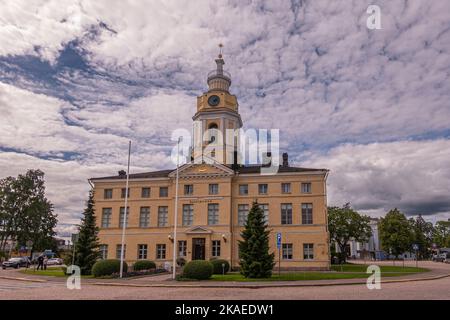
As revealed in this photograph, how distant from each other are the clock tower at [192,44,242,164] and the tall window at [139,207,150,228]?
8.36m

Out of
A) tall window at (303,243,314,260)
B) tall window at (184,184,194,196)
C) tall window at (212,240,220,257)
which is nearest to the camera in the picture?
tall window at (303,243,314,260)

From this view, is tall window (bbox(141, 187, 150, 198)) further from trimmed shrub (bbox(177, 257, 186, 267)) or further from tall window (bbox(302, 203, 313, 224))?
tall window (bbox(302, 203, 313, 224))

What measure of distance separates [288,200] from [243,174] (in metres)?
5.53

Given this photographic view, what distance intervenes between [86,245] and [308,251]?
69.6 ft

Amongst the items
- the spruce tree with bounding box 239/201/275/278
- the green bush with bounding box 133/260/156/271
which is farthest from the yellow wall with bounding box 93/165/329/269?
the spruce tree with bounding box 239/201/275/278

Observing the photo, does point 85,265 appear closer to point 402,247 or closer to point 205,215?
point 205,215

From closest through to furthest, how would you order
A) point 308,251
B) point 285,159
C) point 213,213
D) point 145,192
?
point 308,251
point 213,213
point 145,192
point 285,159

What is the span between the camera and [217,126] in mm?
48000

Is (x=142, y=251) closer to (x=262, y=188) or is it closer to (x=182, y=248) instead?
(x=182, y=248)

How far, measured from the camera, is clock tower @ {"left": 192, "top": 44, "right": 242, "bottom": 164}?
47375 mm

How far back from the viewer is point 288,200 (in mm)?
41375

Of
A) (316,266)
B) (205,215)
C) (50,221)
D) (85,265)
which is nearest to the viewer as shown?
(85,265)

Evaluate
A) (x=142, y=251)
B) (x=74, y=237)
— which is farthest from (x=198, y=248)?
(x=74, y=237)
